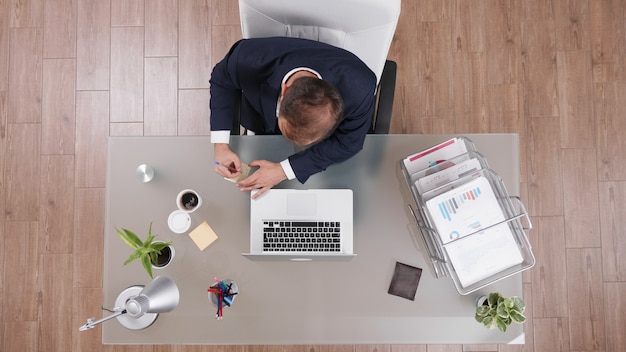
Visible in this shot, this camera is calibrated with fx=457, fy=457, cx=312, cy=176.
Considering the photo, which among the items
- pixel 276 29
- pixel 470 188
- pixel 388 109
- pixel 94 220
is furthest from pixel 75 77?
pixel 470 188

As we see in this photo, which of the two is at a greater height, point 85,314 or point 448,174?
point 448,174

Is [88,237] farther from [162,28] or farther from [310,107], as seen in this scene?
[310,107]

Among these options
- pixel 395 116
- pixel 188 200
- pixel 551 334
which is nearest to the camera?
pixel 188 200

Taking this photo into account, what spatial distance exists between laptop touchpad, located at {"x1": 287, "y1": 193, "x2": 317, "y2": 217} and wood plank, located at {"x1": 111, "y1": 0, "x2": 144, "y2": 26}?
1660mm

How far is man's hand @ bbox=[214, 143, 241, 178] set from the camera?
1.59 m

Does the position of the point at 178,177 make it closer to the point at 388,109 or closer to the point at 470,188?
the point at 388,109

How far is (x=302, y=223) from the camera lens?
5.23 ft

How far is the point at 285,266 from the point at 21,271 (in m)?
1.75

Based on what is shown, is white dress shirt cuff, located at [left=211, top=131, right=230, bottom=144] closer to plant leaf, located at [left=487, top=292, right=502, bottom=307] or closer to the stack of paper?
the stack of paper

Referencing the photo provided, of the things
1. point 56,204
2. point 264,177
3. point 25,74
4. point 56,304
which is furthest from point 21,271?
point 264,177

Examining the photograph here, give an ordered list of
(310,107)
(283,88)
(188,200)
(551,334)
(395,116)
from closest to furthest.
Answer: (310,107) → (283,88) → (188,200) → (551,334) → (395,116)

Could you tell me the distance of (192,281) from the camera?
1.64m

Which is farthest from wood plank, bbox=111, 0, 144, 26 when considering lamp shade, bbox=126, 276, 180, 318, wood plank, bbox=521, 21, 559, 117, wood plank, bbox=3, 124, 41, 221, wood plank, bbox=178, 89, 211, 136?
wood plank, bbox=521, 21, 559, 117

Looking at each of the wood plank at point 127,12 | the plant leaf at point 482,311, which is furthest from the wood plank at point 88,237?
the plant leaf at point 482,311
